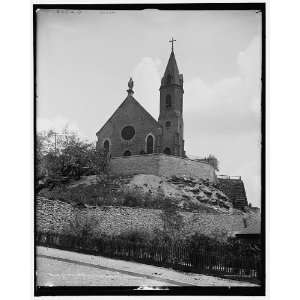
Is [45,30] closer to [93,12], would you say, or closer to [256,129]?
[93,12]

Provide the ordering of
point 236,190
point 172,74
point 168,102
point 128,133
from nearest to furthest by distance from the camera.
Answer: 1. point 172,74
2. point 236,190
3. point 168,102
4. point 128,133

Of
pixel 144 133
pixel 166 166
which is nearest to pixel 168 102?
pixel 166 166

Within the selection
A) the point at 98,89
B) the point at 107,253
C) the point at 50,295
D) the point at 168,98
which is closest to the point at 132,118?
the point at 168,98

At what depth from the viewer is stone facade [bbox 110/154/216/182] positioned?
2103 cm

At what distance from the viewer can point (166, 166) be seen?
22266mm

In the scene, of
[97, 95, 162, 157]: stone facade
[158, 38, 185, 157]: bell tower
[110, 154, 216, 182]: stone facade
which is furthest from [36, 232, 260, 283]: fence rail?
[97, 95, 162, 157]: stone facade

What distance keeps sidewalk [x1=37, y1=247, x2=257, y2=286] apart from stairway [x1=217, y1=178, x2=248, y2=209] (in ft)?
9.68

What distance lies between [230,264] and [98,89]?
610 cm

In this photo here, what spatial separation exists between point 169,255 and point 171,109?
7.52 meters

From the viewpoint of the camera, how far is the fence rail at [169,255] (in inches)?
467

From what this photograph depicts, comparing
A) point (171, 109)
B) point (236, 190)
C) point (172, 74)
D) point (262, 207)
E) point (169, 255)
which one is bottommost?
point (169, 255)

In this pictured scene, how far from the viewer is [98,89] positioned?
13.4m

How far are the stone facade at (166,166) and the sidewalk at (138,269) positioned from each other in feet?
27.0

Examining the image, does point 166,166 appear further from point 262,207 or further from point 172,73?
point 262,207
